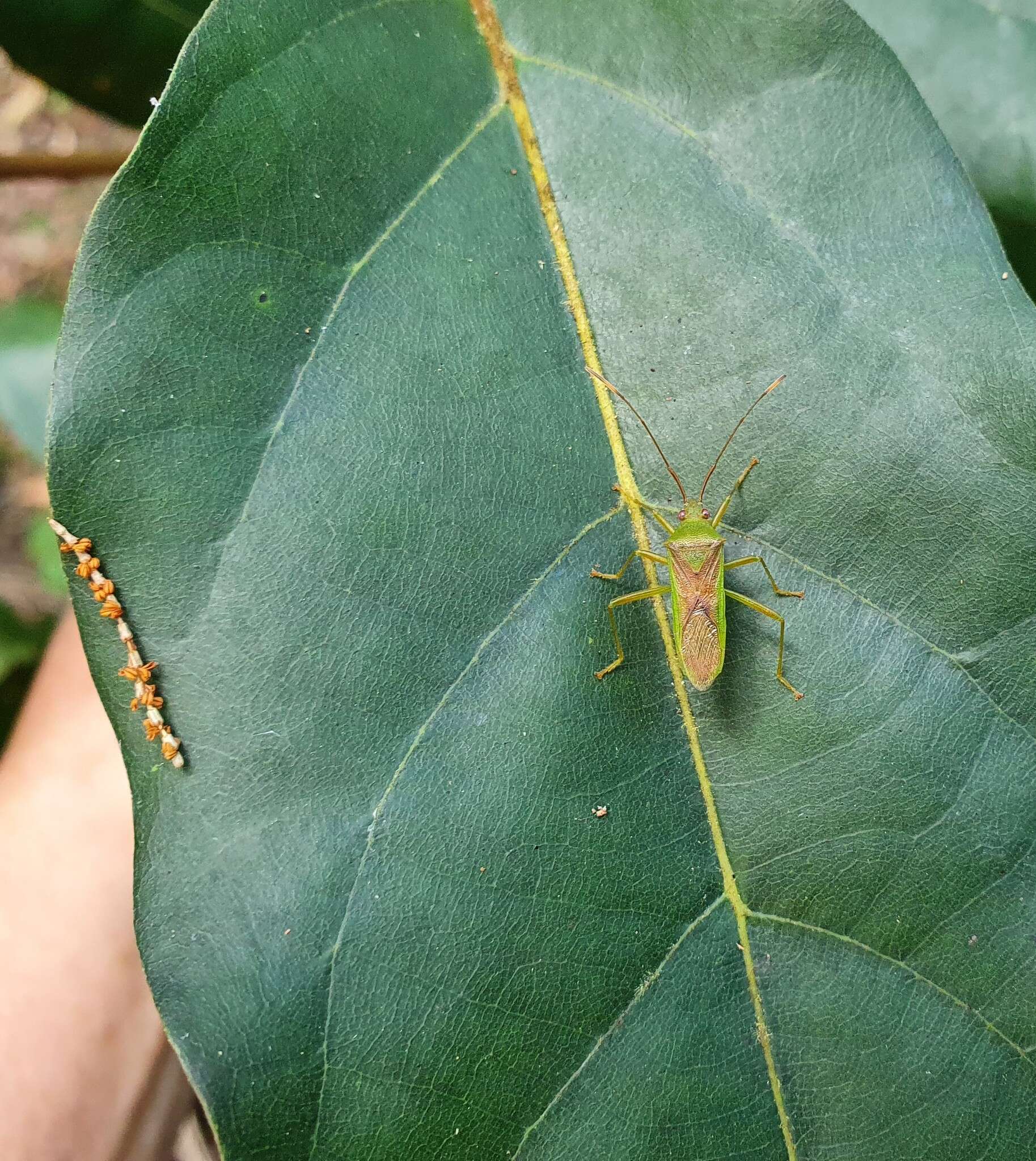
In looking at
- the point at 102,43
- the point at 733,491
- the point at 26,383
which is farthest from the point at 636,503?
the point at 26,383

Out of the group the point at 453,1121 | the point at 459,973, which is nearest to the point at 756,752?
the point at 459,973

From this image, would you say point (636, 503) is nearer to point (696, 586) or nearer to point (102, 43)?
point (696, 586)

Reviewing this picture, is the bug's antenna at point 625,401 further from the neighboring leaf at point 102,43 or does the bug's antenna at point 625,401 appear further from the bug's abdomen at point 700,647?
the neighboring leaf at point 102,43

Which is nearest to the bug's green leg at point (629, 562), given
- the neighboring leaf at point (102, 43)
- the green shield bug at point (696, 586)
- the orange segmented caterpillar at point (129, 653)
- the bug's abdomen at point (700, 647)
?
the green shield bug at point (696, 586)

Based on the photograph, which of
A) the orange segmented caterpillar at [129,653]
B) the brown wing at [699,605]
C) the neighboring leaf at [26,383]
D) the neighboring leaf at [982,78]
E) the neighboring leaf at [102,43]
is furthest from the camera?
the neighboring leaf at [26,383]

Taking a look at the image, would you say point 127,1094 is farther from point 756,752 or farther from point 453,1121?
point 756,752

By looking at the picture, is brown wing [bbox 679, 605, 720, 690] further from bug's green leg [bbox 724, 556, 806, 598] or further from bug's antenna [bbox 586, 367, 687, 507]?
bug's antenna [bbox 586, 367, 687, 507]
